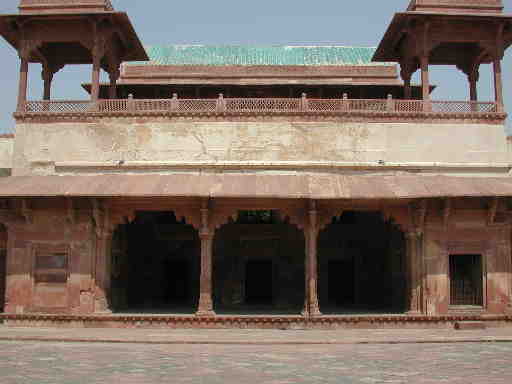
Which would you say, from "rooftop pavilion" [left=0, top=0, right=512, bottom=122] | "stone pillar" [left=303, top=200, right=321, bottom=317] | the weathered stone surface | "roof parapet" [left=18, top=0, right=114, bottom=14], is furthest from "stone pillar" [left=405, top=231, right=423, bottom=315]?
"roof parapet" [left=18, top=0, right=114, bottom=14]

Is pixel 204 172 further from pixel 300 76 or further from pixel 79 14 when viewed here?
pixel 300 76

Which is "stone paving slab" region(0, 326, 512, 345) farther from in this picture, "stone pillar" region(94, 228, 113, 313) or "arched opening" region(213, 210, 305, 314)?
"arched opening" region(213, 210, 305, 314)

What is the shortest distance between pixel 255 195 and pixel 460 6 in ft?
28.9

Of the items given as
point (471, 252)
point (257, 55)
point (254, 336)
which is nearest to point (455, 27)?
point (471, 252)

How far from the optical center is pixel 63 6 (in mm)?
17922

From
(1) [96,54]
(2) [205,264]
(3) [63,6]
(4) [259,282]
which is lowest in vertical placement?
(4) [259,282]

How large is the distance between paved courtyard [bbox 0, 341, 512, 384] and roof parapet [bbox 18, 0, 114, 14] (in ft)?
32.9

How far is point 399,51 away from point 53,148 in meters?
11.8

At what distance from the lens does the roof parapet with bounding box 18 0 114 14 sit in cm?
1792

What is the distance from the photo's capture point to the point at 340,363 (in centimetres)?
991

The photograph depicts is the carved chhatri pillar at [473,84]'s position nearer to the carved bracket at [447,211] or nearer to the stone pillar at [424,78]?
the stone pillar at [424,78]

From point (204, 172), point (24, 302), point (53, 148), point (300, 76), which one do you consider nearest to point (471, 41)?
point (300, 76)

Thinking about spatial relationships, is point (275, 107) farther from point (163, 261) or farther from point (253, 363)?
point (253, 363)

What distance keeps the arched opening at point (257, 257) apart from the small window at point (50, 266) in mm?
5287
